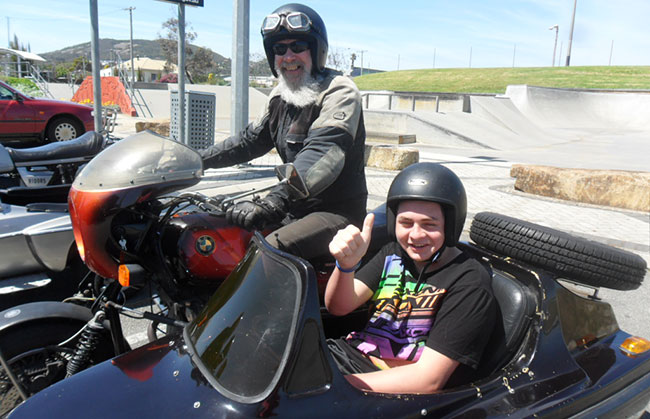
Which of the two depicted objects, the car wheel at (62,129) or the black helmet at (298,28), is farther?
the car wheel at (62,129)

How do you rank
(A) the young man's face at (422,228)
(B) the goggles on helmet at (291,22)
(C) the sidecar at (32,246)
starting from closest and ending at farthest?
(A) the young man's face at (422,228) < (B) the goggles on helmet at (291,22) < (C) the sidecar at (32,246)

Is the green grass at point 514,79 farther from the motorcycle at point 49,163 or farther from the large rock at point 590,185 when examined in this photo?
the motorcycle at point 49,163

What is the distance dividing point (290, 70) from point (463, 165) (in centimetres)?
1114

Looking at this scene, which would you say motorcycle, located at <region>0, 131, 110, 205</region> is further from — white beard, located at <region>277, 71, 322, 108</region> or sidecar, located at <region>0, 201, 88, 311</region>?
white beard, located at <region>277, 71, 322, 108</region>

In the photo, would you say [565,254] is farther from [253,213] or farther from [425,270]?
[253,213]

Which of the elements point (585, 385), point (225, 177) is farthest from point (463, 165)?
point (585, 385)

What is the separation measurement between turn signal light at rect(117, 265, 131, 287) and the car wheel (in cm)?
1341

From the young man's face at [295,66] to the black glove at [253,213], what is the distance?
3.32 ft

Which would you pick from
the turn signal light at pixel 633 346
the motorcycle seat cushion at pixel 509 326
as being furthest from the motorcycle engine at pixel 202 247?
the turn signal light at pixel 633 346

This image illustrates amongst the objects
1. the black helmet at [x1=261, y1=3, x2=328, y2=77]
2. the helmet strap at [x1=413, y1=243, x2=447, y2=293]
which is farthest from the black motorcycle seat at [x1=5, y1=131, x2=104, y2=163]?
the helmet strap at [x1=413, y1=243, x2=447, y2=293]

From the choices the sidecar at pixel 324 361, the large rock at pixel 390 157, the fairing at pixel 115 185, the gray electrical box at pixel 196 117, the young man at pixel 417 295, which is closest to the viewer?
the sidecar at pixel 324 361

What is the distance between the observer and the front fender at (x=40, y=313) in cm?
232

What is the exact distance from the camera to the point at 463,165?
527 inches

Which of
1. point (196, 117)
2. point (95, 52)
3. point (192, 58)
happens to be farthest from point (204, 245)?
point (192, 58)
